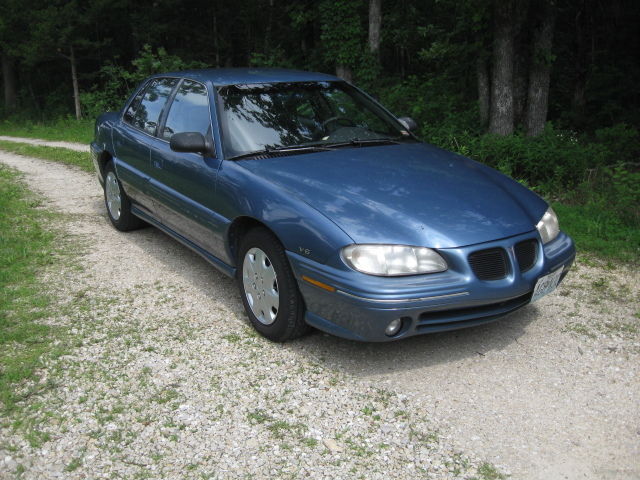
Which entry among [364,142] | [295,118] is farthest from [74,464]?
[364,142]

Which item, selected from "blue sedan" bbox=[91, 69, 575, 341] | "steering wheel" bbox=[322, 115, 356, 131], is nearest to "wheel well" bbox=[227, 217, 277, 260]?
"blue sedan" bbox=[91, 69, 575, 341]

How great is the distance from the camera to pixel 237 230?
441 centimetres

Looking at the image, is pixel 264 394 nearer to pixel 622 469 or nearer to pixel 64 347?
pixel 64 347

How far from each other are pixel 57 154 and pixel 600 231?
10817 millimetres

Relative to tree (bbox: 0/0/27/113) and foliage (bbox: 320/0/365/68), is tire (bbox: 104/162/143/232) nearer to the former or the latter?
foliage (bbox: 320/0/365/68)

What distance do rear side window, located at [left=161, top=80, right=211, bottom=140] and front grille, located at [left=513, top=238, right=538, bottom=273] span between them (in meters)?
2.41

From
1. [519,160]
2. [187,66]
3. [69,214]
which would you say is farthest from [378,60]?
[69,214]

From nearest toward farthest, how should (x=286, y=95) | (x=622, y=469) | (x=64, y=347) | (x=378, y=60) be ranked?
(x=622, y=469) → (x=64, y=347) → (x=286, y=95) → (x=378, y=60)

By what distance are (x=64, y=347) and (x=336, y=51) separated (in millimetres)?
17117

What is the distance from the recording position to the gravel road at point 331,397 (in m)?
2.98

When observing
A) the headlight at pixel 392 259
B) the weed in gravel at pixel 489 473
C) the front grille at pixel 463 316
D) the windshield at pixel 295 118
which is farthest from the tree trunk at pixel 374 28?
the weed in gravel at pixel 489 473

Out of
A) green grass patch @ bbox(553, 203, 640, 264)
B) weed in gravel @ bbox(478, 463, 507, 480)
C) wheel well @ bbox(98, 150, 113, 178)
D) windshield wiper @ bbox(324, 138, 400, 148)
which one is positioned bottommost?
green grass patch @ bbox(553, 203, 640, 264)

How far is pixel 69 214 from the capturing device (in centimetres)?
761

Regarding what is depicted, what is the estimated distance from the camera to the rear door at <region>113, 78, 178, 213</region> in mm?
5699
